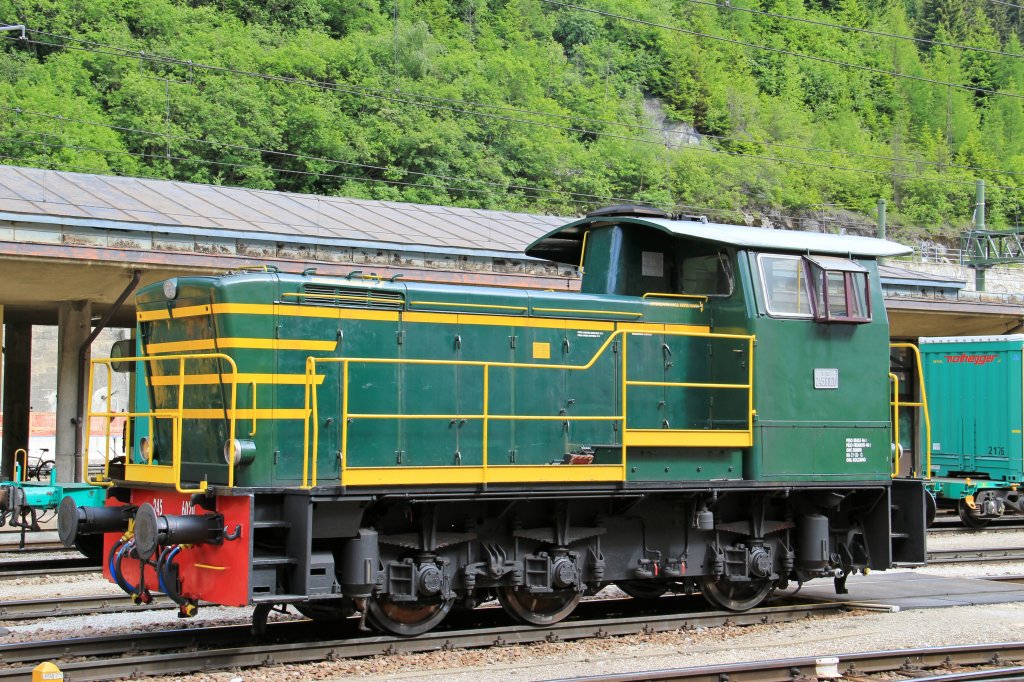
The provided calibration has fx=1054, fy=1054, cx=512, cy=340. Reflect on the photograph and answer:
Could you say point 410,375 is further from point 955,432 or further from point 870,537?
point 955,432

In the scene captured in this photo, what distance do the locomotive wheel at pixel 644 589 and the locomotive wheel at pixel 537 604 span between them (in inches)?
44.3

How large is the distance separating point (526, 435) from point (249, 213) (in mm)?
12196

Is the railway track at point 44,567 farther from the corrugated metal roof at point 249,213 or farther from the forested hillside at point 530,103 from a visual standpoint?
the forested hillside at point 530,103

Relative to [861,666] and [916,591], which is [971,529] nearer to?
[916,591]

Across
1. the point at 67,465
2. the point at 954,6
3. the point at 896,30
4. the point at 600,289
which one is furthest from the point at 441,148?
the point at 954,6

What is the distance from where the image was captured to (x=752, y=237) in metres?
8.91

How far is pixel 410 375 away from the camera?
26.0ft

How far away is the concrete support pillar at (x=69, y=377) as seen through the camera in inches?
700

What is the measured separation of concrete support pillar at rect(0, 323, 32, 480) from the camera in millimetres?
21747

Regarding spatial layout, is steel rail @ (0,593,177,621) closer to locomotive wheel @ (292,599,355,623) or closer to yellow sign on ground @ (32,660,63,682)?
locomotive wheel @ (292,599,355,623)

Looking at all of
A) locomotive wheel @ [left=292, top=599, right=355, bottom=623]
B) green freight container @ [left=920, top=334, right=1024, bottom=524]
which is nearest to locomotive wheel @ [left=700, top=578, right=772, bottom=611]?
locomotive wheel @ [left=292, top=599, right=355, bottom=623]

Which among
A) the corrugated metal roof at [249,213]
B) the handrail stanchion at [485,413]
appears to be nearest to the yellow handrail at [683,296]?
the handrail stanchion at [485,413]

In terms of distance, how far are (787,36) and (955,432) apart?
70182mm

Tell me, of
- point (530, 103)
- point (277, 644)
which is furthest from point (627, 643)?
point (530, 103)
